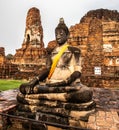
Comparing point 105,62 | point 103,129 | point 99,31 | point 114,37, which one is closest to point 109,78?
point 105,62

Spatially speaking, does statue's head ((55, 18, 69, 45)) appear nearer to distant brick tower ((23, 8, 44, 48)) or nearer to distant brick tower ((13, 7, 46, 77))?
distant brick tower ((13, 7, 46, 77))

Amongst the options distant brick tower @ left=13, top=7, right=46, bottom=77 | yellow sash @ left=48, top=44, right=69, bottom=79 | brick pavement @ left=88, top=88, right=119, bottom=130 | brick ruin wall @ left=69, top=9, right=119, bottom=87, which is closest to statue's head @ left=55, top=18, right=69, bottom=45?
yellow sash @ left=48, top=44, right=69, bottom=79

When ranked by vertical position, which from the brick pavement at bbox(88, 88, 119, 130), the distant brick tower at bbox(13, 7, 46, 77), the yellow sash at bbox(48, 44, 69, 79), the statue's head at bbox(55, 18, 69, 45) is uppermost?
the distant brick tower at bbox(13, 7, 46, 77)

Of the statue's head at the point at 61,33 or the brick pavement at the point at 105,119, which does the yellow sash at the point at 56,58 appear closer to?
the statue's head at the point at 61,33

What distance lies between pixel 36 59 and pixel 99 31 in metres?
10.6

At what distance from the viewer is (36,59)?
94.5ft

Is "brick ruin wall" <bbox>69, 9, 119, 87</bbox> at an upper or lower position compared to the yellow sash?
upper

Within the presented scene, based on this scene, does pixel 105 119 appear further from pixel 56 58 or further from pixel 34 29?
pixel 34 29

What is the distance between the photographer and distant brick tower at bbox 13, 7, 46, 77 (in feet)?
97.2

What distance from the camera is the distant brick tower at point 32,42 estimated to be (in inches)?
1166

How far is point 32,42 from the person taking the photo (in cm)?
3097

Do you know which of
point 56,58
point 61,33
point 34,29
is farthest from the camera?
point 34,29

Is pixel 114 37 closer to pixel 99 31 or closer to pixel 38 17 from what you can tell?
pixel 99 31

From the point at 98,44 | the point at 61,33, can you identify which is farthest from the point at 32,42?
the point at 61,33
